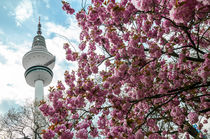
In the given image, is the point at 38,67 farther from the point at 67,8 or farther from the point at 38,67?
the point at 67,8

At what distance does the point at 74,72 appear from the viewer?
6109 mm

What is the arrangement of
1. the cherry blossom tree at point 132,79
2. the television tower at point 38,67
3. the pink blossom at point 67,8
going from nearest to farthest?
the cherry blossom tree at point 132,79 → the pink blossom at point 67,8 → the television tower at point 38,67

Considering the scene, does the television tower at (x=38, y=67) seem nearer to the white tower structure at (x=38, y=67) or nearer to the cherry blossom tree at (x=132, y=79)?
the white tower structure at (x=38, y=67)

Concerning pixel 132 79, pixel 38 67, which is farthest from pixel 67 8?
pixel 38 67

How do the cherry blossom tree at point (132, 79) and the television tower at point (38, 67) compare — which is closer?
the cherry blossom tree at point (132, 79)

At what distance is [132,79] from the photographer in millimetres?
4332

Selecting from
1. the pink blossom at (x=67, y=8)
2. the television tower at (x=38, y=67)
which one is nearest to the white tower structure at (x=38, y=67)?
the television tower at (x=38, y=67)

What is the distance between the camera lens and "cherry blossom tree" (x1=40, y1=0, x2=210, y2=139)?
13.0 feet

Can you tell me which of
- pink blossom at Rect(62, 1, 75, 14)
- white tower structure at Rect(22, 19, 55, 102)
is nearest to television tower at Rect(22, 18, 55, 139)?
white tower structure at Rect(22, 19, 55, 102)

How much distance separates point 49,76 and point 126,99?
1428 inches

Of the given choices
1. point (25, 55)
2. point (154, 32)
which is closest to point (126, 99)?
point (154, 32)

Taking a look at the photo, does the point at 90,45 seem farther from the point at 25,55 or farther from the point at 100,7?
the point at 25,55

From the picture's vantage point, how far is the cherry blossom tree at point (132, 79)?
397cm

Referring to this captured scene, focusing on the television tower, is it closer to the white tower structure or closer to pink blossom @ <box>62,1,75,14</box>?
the white tower structure
